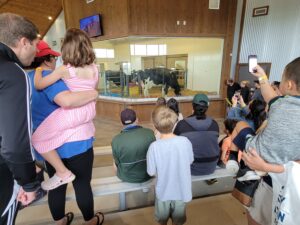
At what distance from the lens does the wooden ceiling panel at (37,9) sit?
23.8 feet

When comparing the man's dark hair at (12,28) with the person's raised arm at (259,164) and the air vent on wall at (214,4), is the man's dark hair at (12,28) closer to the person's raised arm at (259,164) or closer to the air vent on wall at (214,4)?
the person's raised arm at (259,164)

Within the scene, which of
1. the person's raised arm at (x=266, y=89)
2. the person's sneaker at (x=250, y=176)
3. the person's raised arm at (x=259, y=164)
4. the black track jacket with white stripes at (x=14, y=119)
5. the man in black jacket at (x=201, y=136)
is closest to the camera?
the black track jacket with white stripes at (x=14, y=119)

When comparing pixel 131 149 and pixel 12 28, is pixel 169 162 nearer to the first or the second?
pixel 131 149

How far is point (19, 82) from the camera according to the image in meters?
0.78

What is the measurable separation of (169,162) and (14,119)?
98cm

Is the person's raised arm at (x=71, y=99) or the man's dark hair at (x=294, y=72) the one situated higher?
the man's dark hair at (x=294, y=72)

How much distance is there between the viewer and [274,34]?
532 cm

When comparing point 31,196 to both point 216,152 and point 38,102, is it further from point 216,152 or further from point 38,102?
point 216,152

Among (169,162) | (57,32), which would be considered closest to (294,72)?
(169,162)

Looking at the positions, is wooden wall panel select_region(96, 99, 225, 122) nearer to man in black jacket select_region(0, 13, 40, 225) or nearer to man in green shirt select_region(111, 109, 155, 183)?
man in green shirt select_region(111, 109, 155, 183)

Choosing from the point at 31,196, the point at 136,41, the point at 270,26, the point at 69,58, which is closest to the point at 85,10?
the point at 136,41

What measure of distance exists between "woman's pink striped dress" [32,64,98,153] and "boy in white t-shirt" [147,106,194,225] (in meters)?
0.52

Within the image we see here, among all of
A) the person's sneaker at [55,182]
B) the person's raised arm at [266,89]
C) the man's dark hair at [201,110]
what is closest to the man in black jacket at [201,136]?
the man's dark hair at [201,110]

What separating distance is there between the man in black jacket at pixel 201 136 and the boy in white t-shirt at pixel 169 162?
0.30 metres
